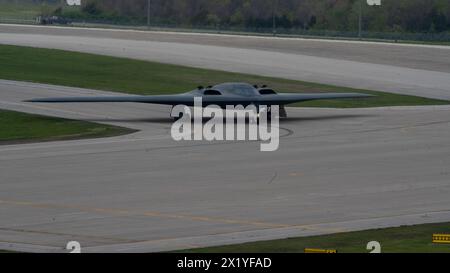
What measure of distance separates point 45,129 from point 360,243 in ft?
74.4

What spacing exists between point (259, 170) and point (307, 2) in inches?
4292

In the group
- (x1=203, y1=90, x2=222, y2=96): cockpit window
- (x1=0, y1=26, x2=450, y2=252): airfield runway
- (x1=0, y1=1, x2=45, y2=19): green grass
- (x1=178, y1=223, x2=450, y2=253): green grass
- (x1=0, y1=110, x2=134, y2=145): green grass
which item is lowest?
(x1=0, y1=1, x2=45, y2=19): green grass

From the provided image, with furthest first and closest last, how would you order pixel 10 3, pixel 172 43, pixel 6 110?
pixel 10 3 → pixel 172 43 → pixel 6 110

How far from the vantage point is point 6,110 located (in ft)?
149

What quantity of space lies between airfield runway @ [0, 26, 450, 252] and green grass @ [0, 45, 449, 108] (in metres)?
12.1

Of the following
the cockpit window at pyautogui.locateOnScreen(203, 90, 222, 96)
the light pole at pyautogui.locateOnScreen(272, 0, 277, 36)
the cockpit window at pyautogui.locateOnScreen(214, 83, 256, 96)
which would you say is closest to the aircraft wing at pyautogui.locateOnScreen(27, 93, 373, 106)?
the cockpit window at pyautogui.locateOnScreen(214, 83, 256, 96)

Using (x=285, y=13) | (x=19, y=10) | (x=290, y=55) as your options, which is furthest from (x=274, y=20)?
(x=19, y=10)

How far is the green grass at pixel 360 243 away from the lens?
18.2m

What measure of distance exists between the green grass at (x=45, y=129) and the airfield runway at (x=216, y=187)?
1.32 meters

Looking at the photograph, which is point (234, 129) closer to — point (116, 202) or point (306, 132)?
point (306, 132)

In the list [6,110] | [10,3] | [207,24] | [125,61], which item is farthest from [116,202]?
[10,3]

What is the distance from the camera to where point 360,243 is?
1898 centimetres

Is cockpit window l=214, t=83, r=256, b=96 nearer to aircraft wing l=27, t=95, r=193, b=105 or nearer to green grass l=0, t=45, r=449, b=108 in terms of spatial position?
aircraft wing l=27, t=95, r=193, b=105

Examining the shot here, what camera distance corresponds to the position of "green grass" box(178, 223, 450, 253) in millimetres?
18175
